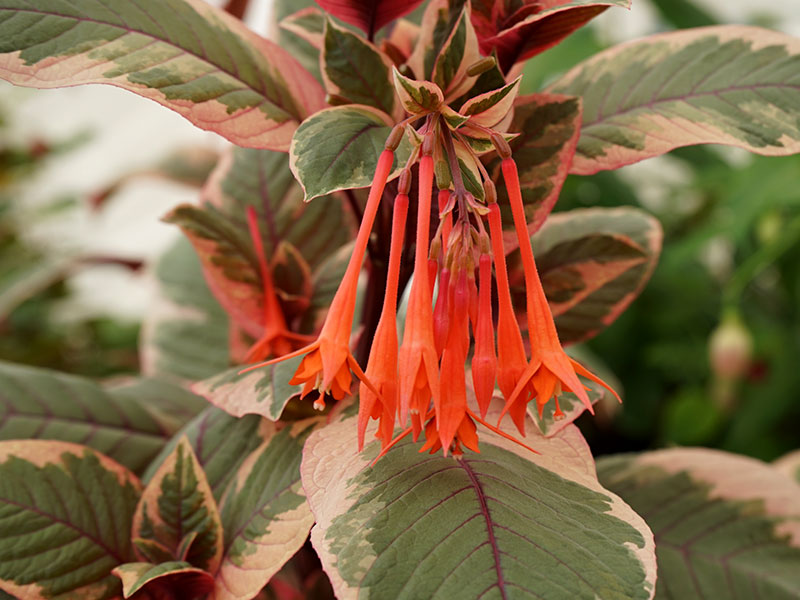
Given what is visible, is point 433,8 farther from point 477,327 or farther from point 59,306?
point 59,306

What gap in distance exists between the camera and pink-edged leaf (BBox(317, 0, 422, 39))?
316mm

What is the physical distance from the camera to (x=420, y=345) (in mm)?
240

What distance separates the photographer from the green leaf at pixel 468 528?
22 centimetres

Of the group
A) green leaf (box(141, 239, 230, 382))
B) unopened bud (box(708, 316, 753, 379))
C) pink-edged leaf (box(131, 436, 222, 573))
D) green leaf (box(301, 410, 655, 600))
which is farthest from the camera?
unopened bud (box(708, 316, 753, 379))

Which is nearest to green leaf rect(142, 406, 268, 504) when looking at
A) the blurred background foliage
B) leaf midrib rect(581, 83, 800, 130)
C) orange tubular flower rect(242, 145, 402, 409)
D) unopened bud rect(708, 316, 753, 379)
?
orange tubular flower rect(242, 145, 402, 409)

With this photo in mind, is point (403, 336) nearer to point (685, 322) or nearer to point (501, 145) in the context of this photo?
point (501, 145)

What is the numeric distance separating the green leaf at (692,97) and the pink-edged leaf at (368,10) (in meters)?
0.10

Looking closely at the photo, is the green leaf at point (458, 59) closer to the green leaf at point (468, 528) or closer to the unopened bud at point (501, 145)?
the unopened bud at point (501, 145)

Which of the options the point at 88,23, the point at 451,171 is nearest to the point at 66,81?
the point at 88,23

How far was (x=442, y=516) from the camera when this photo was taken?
0.25 metres

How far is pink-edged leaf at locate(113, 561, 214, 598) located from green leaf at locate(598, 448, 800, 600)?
0.81 ft

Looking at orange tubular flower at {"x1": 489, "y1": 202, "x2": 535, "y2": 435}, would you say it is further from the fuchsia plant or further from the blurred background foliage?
the blurred background foliage

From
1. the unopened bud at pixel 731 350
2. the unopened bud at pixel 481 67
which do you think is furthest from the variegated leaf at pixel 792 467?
the unopened bud at pixel 481 67

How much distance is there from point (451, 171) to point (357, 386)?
133 mm
